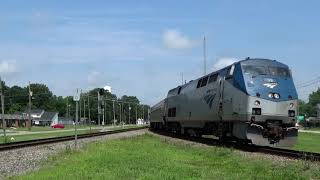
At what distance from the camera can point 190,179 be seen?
14.5 m

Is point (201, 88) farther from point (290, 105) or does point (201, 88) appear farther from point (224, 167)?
point (224, 167)

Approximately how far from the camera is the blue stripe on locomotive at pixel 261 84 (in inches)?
1023

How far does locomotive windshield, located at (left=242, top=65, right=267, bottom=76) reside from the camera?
26875 mm

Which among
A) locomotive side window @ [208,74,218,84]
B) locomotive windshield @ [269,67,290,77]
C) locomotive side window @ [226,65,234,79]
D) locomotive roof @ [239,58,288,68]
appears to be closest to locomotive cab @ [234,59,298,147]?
locomotive windshield @ [269,67,290,77]

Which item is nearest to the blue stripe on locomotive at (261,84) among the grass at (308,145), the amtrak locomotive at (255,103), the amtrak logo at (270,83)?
the amtrak locomotive at (255,103)

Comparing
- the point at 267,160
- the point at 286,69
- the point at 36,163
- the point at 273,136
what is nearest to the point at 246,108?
the point at 273,136

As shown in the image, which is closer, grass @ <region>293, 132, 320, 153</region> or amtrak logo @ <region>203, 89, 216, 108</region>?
amtrak logo @ <region>203, 89, 216, 108</region>

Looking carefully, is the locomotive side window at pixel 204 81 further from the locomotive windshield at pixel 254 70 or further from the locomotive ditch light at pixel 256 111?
the locomotive ditch light at pixel 256 111

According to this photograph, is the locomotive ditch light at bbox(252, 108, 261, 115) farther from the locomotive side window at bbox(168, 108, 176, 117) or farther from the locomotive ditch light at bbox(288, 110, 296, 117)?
the locomotive side window at bbox(168, 108, 176, 117)

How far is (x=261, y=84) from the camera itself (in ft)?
86.2

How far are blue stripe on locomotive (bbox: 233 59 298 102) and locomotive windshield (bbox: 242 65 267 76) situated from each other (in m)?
0.22

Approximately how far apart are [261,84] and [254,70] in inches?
41.2

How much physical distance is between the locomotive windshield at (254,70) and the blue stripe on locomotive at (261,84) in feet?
0.73

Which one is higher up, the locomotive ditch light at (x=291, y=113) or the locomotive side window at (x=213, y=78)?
the locomotive side window at (x=213, y=78)
